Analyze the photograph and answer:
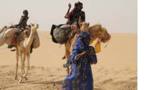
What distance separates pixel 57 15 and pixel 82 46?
0.32m

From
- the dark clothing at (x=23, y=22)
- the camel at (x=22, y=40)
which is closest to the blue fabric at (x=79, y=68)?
the camel at (x=22, y=40)

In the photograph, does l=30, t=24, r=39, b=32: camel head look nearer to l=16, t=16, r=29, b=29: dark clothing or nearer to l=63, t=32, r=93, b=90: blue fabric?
l=16, t=16, r=29, b=29: dark clothing

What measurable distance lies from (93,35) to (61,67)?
33 centimetres

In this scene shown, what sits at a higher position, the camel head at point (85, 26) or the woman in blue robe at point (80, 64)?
the camel head at point (85, 26)

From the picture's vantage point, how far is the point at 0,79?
549cm

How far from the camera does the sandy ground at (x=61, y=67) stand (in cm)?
545

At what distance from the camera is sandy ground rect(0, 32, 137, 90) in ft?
17.9

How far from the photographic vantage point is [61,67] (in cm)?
546

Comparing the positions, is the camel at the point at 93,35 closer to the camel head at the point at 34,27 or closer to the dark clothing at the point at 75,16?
the dark clothing at the point at 75,16

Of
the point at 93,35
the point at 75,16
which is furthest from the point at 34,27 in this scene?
the point at 93,35

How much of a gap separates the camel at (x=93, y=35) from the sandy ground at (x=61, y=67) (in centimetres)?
4

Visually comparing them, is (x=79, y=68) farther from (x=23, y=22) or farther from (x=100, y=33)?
(x=23, y=22)

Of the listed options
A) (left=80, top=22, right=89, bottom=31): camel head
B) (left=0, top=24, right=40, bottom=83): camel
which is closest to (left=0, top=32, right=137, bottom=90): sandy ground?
(left=0, top=24, right=40, bottom=83): camel
